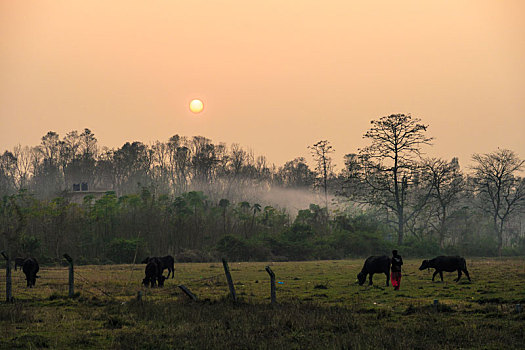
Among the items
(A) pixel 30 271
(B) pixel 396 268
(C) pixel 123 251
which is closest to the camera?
(B) pixel 396 268

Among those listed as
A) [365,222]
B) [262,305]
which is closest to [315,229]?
[365,222]

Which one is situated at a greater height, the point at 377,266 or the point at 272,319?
the point at 377,266

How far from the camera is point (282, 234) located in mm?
59656

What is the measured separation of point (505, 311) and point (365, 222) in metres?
52.8

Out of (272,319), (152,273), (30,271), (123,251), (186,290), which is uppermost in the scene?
(123,251)

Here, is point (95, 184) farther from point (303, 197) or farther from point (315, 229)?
point (315, 229)

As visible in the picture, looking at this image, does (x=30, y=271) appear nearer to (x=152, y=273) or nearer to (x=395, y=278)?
(x=152, y=273)

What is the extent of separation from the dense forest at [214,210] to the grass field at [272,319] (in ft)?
97.0

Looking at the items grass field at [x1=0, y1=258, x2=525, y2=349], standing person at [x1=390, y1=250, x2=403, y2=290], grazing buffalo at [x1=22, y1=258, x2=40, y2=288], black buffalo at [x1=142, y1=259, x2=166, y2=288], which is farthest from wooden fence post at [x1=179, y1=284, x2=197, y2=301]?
grazing buffalo at [x1=22, y1=258, x2=40, y2=288]

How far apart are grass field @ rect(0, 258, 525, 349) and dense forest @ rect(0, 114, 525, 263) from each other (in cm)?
2956

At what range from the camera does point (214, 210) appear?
64062 mm

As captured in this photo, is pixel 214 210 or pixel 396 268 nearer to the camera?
pixel 396 268

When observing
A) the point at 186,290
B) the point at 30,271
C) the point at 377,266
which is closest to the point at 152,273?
the point at 30,271

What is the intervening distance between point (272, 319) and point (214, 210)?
49.2 m
